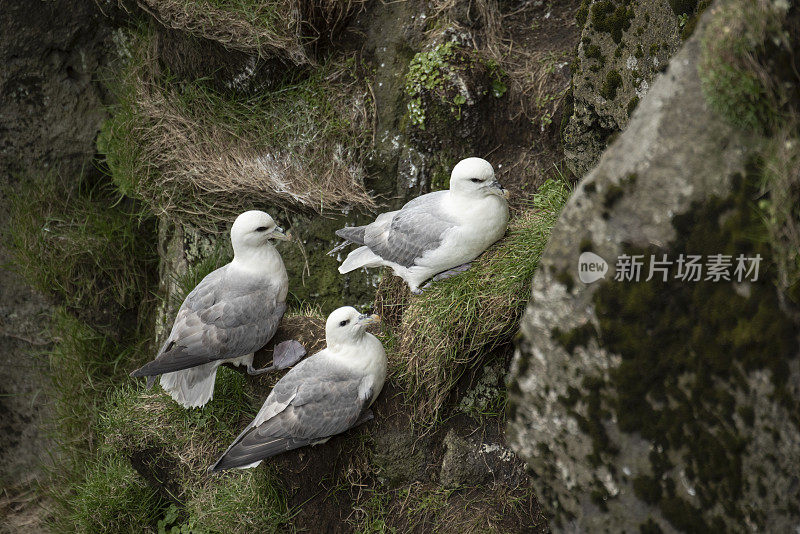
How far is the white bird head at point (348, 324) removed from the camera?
371 centimetres

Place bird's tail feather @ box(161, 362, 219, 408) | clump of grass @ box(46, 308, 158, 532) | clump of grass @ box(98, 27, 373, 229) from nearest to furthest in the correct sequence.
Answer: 1. bird's tail feather @ box(161, 362, 219, 408)
2. clump of grass @ box(98, 27, 373, 229)
3. clump of grass @ box(46, 308, 158, 532)

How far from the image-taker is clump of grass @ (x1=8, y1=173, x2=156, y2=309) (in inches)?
230

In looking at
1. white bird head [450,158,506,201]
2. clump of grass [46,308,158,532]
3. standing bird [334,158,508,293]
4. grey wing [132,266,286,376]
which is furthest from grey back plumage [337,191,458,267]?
clump of grass [46,308,158,532]

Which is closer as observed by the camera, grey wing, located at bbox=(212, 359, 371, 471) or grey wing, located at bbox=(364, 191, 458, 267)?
grey wing, located at bbox=(212, 359, 371, 471)

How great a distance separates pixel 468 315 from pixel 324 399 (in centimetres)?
87

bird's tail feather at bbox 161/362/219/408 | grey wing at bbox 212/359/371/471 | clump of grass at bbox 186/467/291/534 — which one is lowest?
clump of grass at bbox 186/467/291/534

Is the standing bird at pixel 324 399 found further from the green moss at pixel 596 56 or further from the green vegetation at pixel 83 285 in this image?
the green vegetation at pixel 83 285

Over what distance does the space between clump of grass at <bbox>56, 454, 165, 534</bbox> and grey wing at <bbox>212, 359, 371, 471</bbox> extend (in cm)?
158

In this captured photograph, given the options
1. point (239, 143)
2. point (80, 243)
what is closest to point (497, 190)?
point (239, 143)

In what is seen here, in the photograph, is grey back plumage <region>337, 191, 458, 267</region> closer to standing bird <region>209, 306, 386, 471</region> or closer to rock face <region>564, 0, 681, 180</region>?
standing bird <region>209, 306, 386, 471</region>

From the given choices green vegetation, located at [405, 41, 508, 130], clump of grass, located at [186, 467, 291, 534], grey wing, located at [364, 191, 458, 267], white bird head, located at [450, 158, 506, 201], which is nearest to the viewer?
white bird head, located at [450, 158, 506, 201]

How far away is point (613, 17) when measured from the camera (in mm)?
3705

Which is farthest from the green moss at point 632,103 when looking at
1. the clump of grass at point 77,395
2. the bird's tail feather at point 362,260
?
the clump of grass at point 77,395

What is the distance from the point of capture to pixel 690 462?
2.45m
